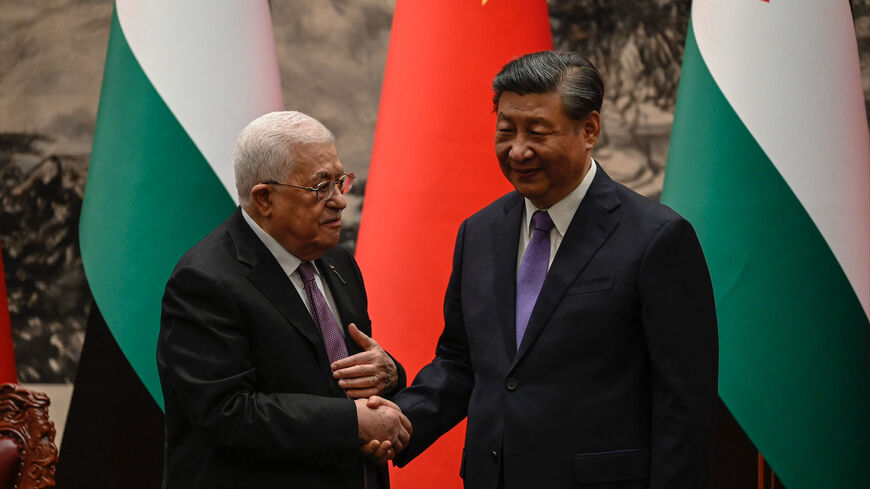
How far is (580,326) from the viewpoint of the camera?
68.3 inches

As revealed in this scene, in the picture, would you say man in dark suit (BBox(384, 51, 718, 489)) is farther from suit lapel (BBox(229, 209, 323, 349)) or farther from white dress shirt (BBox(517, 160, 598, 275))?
suit lapel (BBox(229, 209, 323, 349))

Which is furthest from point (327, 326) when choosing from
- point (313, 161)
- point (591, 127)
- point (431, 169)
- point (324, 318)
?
point (431, 169)

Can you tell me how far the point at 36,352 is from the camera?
3844mm

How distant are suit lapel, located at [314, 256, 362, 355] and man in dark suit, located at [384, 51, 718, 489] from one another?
284 millimetres

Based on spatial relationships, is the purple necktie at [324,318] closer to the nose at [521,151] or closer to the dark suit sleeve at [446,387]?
the dark suit sleeve at [446,387]

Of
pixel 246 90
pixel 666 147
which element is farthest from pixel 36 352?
pixel 666 147

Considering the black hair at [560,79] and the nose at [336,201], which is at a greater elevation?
the black hair at [560,79]

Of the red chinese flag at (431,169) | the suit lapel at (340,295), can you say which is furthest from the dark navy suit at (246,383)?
the red chinese flag at (431,169)

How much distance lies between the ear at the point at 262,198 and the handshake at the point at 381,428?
17.8 inches

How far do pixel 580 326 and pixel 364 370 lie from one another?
0.49m

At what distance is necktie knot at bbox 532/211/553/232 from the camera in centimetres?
188

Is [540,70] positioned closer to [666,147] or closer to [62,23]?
[666,147]

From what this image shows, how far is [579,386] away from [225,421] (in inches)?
27.3

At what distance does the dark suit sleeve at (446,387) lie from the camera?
2.01m
